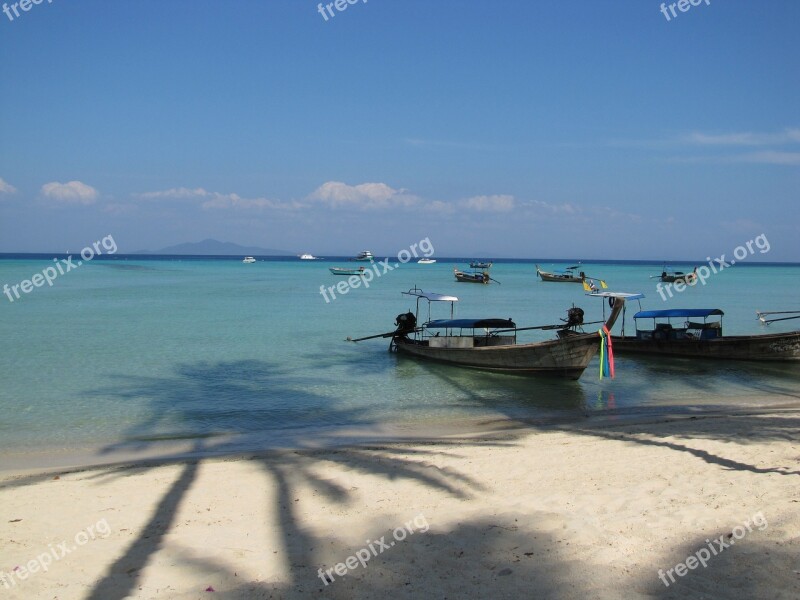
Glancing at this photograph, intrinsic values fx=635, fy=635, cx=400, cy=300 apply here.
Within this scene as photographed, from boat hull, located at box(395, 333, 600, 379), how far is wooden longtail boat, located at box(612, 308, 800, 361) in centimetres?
618

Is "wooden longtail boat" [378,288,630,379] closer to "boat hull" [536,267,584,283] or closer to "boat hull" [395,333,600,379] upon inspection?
"boat hull" [395,333,600,379]

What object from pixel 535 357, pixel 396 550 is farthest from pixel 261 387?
pixel 396 550

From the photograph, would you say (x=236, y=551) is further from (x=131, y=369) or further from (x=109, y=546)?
(x=131, y=369)

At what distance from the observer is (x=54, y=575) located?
5.74m

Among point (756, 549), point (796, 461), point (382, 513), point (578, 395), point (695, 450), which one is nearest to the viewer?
point (756, 549)

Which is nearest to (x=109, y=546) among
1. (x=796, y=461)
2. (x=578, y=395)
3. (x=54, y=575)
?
(x=54, y=575)

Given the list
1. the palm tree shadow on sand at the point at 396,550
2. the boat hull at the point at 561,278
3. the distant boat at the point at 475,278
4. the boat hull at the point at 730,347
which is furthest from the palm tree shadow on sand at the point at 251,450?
the boat hull at the point at 561,278

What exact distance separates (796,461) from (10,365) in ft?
71.0
